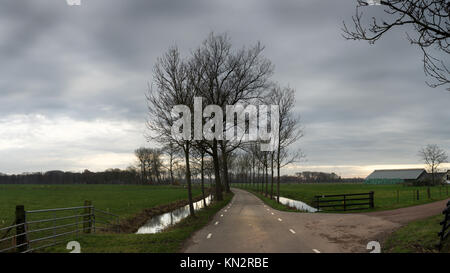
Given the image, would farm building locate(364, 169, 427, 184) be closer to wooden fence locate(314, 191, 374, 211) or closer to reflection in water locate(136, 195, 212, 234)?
wooden fence locate(314, 191, 374, 211)

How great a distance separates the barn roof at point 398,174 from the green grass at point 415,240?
150002 mm

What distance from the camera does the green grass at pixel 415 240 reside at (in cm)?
1122

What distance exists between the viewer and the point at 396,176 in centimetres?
15262

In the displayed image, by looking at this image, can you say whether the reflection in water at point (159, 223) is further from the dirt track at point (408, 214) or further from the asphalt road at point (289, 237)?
the dirt track at point (408, 214)

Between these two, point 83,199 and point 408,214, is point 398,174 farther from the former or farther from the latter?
point 408,214

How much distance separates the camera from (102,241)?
48.5 feet

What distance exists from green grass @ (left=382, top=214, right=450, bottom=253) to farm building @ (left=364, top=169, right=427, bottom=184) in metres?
140

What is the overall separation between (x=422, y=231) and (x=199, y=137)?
1552 centimetres

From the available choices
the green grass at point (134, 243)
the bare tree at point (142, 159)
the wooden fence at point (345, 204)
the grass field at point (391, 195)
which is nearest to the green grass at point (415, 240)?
the green grass at point (134, 243)

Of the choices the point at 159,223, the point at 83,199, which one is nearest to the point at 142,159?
the point at 83,199

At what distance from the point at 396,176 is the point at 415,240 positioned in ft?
515
